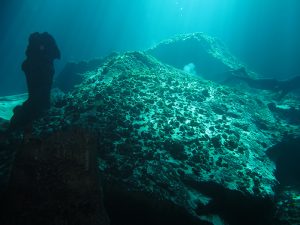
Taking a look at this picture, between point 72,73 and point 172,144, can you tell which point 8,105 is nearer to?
point 72,73

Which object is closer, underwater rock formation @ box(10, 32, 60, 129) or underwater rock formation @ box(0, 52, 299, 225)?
underwater rock formation @ box(0, 52, 299, 225)

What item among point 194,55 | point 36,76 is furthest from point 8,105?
point 194,55

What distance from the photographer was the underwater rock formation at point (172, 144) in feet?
41.9

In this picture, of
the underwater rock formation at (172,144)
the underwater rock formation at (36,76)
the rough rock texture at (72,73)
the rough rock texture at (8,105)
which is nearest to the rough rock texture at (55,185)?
the underwater rock formation at (172,144)

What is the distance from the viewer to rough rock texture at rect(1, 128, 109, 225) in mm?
7820

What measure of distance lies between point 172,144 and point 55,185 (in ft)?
32.9

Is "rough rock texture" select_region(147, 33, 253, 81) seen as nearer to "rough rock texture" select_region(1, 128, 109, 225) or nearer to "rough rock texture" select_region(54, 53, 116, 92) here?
"rough rock texture" select_region(54, 53, 116, 92)

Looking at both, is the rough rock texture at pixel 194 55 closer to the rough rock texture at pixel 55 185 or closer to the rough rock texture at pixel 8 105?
→ the rough rock texture at pixel 8 105

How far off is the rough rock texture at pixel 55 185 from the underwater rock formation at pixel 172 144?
44 centimetres

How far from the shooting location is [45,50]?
20.6m

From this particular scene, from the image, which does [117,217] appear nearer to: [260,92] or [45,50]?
[45,50]

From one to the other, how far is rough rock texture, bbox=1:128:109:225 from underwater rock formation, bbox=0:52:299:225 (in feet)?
1.43

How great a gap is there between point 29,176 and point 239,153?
554 inches

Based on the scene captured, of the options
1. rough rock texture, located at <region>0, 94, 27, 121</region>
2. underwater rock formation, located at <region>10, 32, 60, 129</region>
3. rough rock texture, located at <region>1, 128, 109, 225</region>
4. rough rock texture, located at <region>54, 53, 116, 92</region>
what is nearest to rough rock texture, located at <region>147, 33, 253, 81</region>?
rough rock texture, located at <region>54, 53, 116, 92</region>
